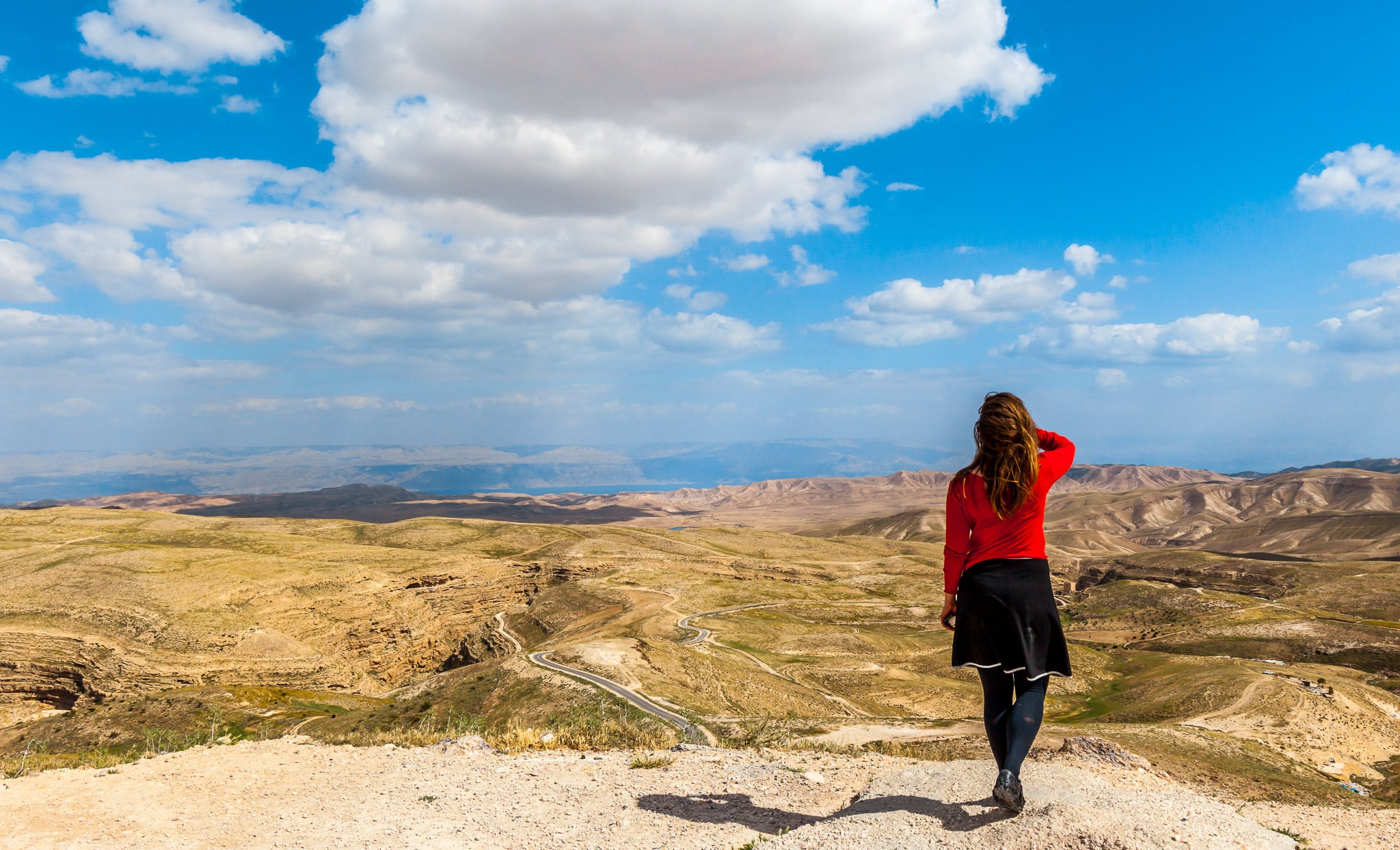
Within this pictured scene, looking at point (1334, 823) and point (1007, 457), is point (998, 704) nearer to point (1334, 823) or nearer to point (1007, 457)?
point (1007, 457)

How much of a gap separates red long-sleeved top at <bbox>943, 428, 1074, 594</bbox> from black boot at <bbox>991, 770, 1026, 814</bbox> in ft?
5.74

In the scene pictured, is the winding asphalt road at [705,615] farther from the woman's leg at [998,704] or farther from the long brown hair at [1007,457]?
the long brown hair at [1007,457]

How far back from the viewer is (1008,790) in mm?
6844

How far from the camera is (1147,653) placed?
219ft

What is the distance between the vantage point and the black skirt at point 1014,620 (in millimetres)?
6930

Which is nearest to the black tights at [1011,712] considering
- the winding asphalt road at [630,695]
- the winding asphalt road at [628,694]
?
the winding asphalt road at [630,695]

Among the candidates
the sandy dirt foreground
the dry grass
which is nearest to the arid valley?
the sandy dirt foreground

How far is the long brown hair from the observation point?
22.5 feet

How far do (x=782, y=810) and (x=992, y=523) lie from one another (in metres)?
4.73

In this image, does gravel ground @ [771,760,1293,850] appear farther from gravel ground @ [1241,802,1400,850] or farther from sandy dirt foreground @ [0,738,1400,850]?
gravel ground @ [1241,802,1400,850]

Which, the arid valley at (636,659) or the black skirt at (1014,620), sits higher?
the black skirt at (1014,620)

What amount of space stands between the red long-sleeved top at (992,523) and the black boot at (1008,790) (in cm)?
175

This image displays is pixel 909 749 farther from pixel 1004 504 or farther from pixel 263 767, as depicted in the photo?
pixel 263 767

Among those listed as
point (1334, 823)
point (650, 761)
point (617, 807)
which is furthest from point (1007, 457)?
point (650, 761)
